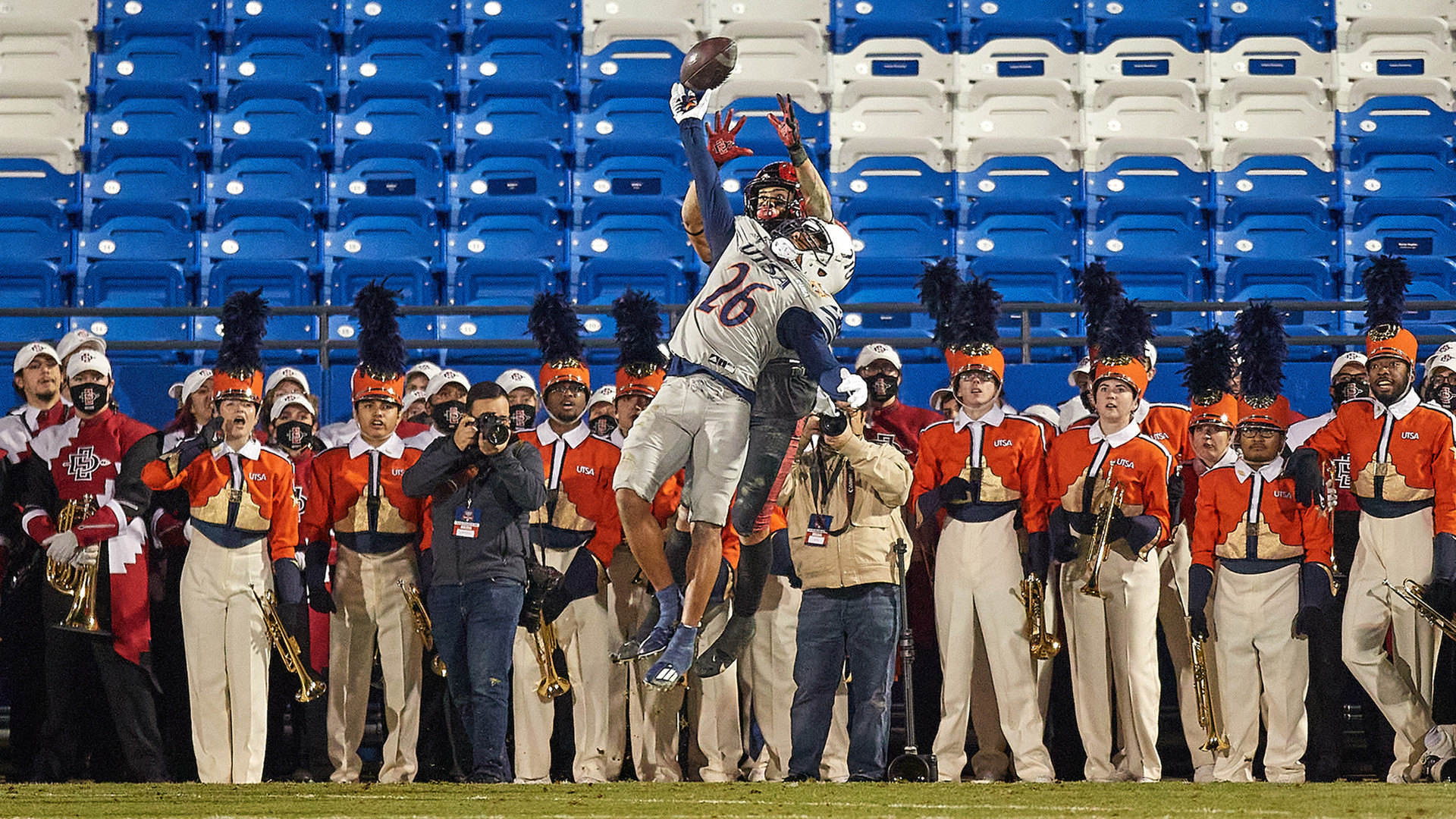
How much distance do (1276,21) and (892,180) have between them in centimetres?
320

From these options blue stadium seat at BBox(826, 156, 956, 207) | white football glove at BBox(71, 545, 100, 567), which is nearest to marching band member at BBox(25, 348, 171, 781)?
white football glove at BBox(71, 545, 100, 567)

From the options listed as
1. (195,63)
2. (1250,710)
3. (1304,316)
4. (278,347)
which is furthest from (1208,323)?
(195,63)

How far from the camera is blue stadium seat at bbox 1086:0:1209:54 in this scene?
1206cm

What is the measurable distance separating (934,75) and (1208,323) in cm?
284

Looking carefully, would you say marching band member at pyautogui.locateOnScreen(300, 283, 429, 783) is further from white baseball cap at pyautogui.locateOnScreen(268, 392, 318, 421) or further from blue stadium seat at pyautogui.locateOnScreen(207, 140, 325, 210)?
blue stadium seat at pyautogui.locateOnScreen(207, 140, 325, 210)

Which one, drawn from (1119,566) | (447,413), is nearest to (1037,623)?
(1119,566)

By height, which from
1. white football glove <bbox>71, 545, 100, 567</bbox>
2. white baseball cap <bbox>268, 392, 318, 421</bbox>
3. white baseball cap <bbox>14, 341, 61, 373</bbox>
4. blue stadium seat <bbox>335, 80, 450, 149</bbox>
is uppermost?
blue stadium seat <bbox>335, 80, 450, 149</bbox>

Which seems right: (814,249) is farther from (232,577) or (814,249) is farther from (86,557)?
(86,557)

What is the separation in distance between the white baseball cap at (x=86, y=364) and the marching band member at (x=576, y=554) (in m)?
2.01

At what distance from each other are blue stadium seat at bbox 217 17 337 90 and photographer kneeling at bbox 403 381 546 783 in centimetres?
533

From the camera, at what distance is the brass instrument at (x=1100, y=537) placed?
24.0 ft

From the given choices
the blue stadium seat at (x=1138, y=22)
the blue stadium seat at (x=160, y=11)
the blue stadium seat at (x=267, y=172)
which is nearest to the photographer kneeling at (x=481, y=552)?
the blue stadium seat at (x=267, y=172)

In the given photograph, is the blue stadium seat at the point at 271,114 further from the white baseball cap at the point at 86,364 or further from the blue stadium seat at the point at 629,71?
the white baseball cap at the point at 86,364

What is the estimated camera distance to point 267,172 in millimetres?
11336
